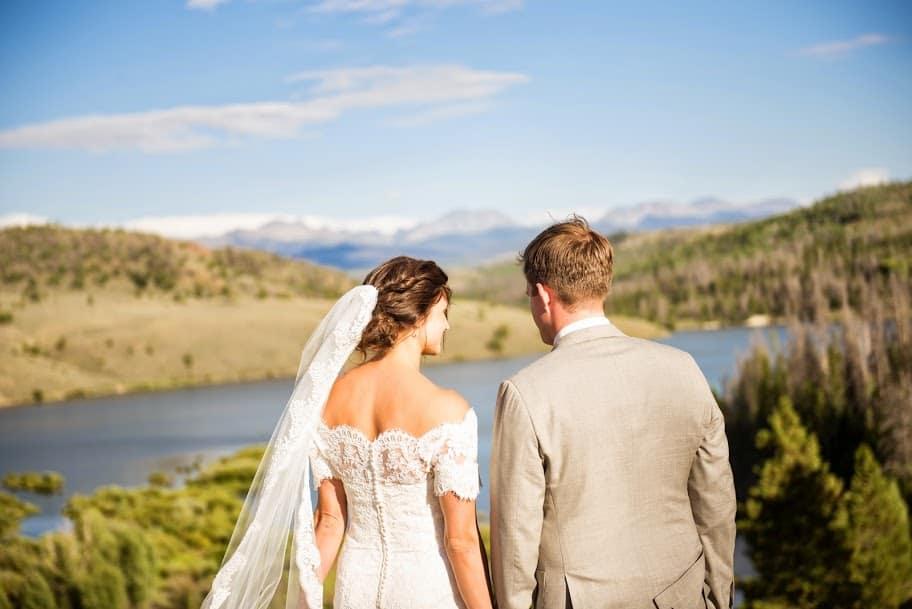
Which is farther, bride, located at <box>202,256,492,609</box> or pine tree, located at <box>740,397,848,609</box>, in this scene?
pine tree, located at <box>740,397,848,609</box>

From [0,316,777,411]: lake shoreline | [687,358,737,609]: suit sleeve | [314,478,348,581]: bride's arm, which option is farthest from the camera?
[0,316,777,411]: lake shoreline

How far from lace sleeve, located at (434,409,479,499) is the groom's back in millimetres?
436

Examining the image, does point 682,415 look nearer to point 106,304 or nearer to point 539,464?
point 539,464

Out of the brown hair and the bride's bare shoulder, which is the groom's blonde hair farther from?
the bride's bare shoulder

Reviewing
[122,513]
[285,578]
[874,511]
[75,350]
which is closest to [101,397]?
[75,350]

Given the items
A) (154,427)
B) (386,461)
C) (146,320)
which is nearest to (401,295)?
(386,461)

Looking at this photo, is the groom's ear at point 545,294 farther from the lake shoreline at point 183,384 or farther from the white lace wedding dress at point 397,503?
the lake shoreline at point 183,384

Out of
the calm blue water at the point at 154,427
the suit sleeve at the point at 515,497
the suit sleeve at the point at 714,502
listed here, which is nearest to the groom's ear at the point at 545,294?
the suit sleeve at the point at 515,497

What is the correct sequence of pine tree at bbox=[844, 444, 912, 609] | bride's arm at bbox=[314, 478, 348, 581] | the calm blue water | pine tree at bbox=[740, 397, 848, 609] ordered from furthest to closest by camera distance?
the calm blue water, pine tree at bbox=[740, 397, 848, 609], pine tree at bbox=[844, 444, 912, 609], bride's arm at bbox=[314, 478, 348, 581]

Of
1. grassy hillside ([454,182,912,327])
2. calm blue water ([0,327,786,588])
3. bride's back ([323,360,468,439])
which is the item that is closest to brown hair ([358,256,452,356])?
bride's back ([323,360,468,439])

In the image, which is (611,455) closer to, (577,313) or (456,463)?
(577,313)

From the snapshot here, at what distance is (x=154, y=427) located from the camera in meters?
86.8

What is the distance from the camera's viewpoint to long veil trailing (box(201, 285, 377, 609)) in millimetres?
4223

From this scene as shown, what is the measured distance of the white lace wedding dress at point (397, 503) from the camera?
3834 mm
